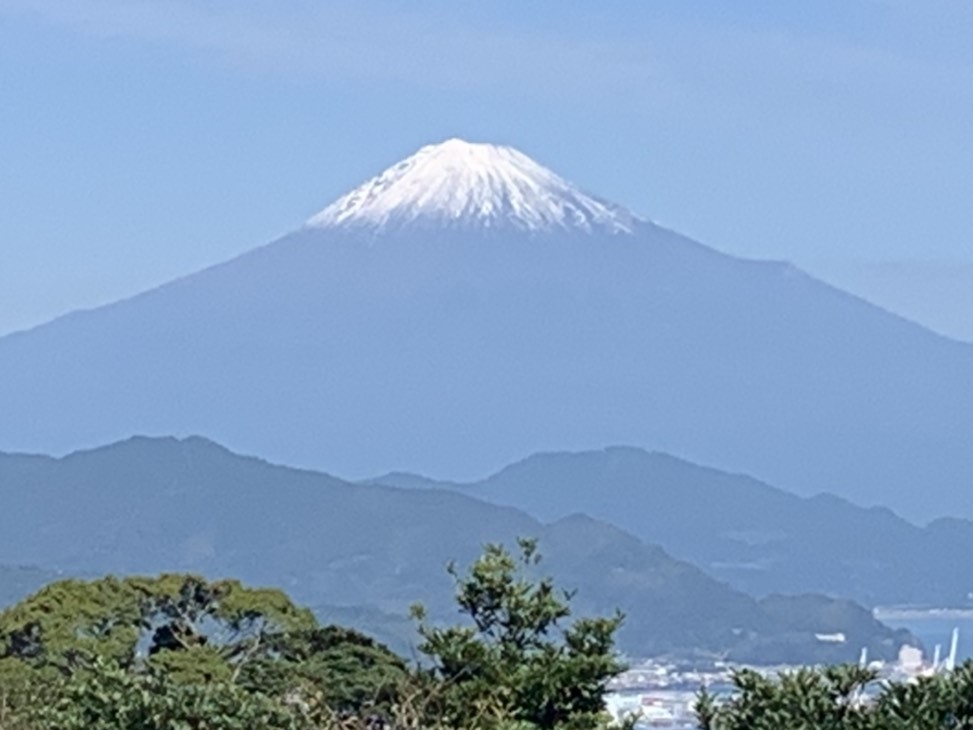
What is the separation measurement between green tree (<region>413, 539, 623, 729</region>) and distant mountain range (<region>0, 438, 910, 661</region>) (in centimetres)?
10119

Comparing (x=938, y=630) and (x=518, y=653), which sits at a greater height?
(x=938, y=630)

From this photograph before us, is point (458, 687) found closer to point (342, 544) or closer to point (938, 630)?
point (938, 630)

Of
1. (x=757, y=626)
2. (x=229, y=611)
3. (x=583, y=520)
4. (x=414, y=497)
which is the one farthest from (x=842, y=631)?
(x=229, y=611)

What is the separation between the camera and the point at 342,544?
567ft

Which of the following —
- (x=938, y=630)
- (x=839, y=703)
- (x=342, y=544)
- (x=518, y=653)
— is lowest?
(x=839, y=703)

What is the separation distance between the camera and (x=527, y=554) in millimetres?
17953

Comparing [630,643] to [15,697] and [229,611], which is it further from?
[15,697]

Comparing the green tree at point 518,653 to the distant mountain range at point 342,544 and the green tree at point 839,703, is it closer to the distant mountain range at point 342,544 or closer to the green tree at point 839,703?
the green tree at point 839,703

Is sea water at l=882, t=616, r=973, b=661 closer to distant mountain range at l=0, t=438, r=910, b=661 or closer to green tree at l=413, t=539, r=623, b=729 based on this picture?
distant mountain range at l=0, t=438, r=910, b=661

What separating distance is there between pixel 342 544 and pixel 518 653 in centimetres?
15548

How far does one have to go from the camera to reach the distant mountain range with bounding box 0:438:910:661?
457 feet

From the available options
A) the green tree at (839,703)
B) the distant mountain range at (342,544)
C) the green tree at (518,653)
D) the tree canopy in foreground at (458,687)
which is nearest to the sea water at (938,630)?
the distant mountain range at (342,544)

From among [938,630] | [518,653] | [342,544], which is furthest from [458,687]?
[342,544]

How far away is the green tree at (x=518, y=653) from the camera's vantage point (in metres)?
17.6
